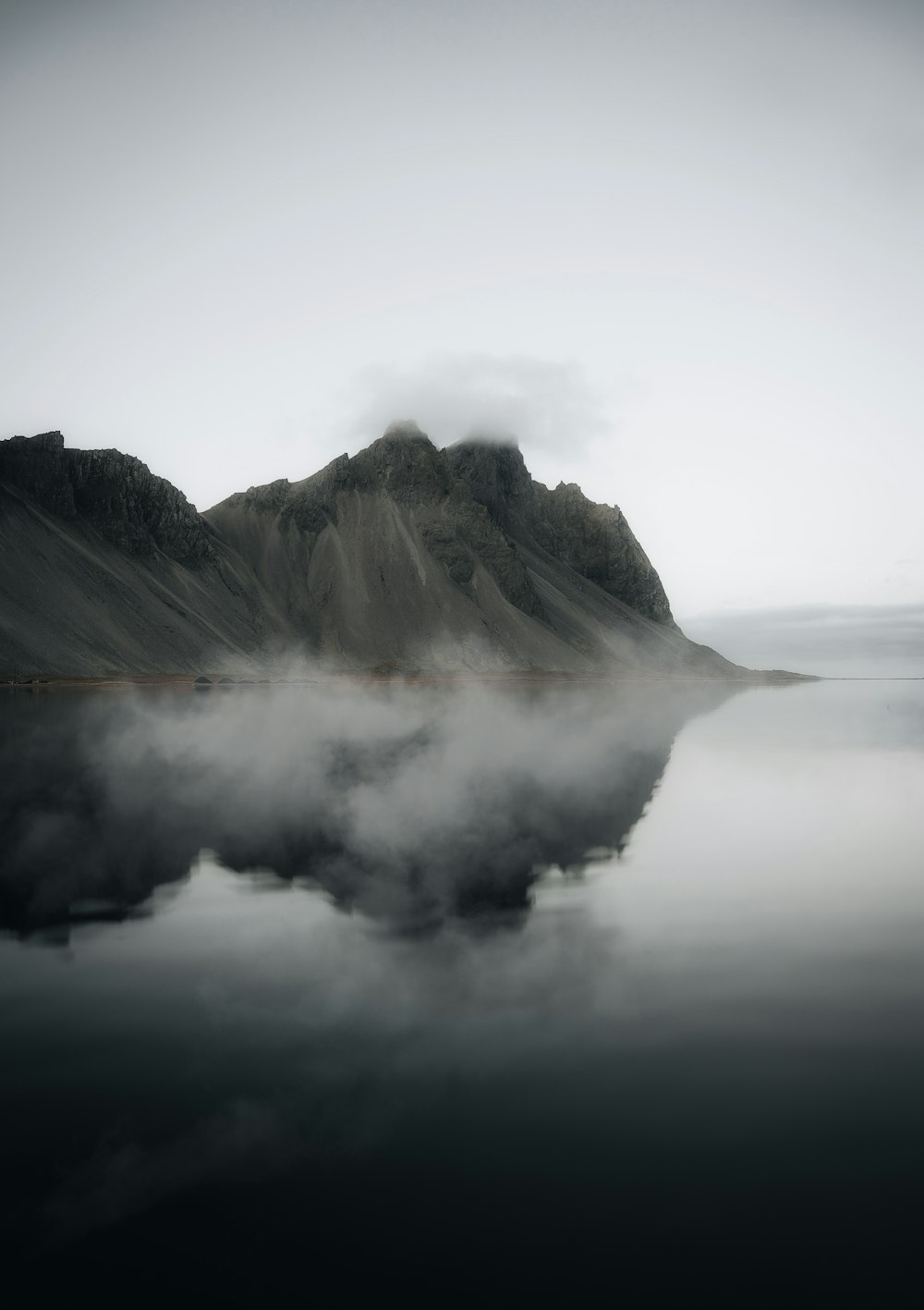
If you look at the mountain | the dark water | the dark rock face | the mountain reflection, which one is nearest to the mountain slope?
the mountain

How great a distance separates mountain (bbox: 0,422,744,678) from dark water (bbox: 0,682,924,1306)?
9467 cm

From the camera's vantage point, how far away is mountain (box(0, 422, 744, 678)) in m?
111

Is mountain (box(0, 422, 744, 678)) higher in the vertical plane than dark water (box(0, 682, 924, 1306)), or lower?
higher

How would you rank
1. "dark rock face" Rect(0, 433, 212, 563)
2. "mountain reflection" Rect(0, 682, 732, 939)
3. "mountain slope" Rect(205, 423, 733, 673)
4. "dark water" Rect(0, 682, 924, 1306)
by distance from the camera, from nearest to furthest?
"dark water" Rect(0, 682, 924, 1306) → "mountain reflection" Rect(0, 682, 732, 939) → "dark rock face" Rect(0, 433, 212, 563) → "mountain slope" Rect(205, 423, 733, 673)

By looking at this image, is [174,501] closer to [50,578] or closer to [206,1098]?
[50,578]

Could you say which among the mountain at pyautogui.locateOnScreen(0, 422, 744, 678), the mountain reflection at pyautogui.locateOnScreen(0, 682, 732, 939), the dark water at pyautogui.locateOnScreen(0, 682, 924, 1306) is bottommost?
the mountain reflection at pyautogui.locateOnScreen(0, 682, 732, 939)

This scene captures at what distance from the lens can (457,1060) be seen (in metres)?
6.20

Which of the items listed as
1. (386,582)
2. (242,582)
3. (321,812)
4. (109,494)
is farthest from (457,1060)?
(386,582)

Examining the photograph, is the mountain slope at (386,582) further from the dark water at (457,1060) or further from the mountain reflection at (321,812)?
the dark water at (457,1060)

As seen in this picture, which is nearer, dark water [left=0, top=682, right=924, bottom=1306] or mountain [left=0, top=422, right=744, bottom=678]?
dark water [left=0, top=682, right=924, bottom=1306]

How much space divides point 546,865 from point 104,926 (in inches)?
253

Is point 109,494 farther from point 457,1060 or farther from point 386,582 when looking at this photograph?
point 457,1060

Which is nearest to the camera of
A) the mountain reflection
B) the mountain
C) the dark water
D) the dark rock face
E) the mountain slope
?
the dark water

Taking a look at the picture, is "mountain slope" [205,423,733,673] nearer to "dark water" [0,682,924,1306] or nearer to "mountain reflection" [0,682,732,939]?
"mountain reflection" [0,682,732,939]
